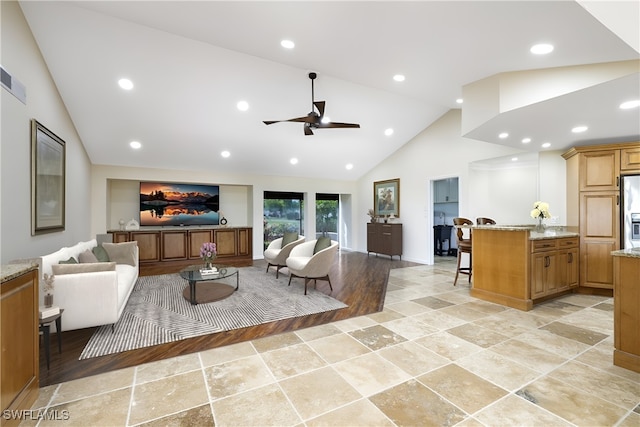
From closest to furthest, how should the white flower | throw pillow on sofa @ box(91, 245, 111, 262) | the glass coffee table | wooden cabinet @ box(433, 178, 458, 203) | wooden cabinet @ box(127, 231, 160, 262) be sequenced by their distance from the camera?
the glass coffee table
throw pillow on sofa @ box(91, 245, 111, 262)
the white flower
wooden cabinet @ box(127, 231, 160, 262)
wooden cabinet @ box(433, 178, 458, 203)

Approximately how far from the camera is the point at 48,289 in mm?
2584

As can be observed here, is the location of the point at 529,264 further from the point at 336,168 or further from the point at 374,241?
the point at 336,168

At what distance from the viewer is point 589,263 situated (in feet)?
14.3

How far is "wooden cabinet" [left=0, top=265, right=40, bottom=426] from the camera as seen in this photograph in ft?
5.24

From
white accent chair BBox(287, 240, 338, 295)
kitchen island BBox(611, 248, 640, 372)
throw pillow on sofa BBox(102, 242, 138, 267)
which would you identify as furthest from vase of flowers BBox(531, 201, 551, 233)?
throw pillow on sofa BBox(102, 242, 138, 267)

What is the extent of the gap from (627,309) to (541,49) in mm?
2330

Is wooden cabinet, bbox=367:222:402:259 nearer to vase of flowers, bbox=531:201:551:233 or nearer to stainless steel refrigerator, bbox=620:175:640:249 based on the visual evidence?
vase of flowers, bbox=531:201:551:233

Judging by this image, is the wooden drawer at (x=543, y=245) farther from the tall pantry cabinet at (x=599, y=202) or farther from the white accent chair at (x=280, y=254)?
the white accent chair at (x=280, y=254)

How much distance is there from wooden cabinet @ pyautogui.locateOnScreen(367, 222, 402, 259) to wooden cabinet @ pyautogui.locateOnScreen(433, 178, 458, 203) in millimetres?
2127

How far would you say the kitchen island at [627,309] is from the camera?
2.27 meters

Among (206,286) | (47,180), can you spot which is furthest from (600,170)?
(47,180)

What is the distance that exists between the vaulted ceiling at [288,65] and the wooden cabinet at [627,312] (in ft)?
5.31

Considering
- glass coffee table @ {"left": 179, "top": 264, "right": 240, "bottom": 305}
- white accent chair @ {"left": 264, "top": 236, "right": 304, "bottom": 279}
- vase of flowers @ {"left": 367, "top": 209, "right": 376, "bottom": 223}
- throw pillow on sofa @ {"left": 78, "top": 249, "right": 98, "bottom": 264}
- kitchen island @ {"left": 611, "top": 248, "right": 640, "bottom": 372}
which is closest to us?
kitchen island @ {"left": 611, "top": 248, "right": 640, "bottom": 372}

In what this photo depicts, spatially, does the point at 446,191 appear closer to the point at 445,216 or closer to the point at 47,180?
the point at 445,216
